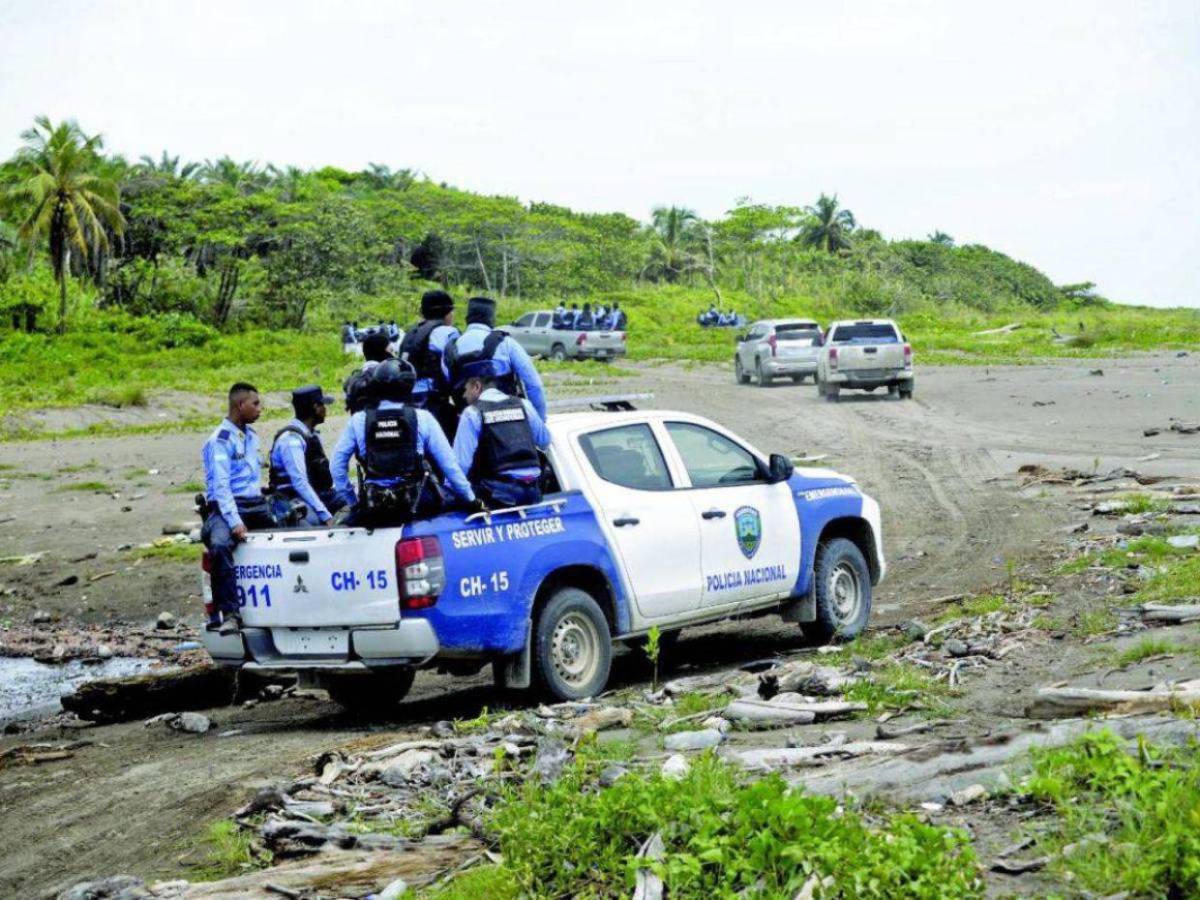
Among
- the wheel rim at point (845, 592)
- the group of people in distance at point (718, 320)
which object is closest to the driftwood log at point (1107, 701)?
the wheel rim at point (845, 592)

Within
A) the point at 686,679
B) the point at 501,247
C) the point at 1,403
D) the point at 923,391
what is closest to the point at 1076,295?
the point at 501,247

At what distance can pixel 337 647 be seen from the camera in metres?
9.00

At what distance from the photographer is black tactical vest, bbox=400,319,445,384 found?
34.5 ft

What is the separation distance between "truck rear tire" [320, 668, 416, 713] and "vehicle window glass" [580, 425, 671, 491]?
1812 millimetres

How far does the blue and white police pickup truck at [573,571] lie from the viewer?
8836 millimetres

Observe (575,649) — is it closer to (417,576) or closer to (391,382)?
(417,576)

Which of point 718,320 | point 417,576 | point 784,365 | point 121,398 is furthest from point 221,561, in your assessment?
point 718,320

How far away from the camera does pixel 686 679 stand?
1012 cm

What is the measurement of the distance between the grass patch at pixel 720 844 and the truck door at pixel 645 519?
3876 mm

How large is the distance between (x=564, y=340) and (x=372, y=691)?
4199 cm

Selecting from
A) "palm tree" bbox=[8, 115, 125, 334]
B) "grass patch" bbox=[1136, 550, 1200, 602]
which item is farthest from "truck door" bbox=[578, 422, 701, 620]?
"palm tree" bbox=[8, 115, 125, 334]

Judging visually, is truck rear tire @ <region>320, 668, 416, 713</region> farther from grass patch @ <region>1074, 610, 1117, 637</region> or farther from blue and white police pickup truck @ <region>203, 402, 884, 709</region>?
grass patch @ <region>1074, 610, 1117, 637</region>

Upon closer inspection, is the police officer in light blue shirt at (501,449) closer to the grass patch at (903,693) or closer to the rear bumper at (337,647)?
the rear bumper at (337,647)

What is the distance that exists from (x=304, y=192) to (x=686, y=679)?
6399cm
